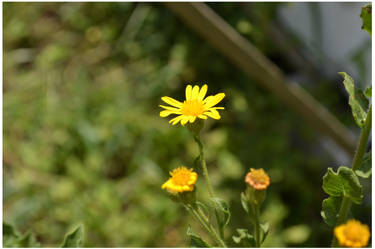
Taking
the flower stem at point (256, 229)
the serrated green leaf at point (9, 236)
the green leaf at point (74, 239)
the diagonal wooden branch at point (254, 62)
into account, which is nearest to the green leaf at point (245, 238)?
the flower stem at point (256, 229)

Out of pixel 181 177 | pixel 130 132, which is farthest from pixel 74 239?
pixel 130 132

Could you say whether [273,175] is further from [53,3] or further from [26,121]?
[53,3]

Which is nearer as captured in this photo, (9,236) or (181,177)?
(181,177)

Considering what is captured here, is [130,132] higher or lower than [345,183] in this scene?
higher

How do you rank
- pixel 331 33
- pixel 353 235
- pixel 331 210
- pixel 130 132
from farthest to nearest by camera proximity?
pixel 331 33, pixel 130 132, pixel 331 210, pixel 353 235

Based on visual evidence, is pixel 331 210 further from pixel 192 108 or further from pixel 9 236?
pixel 9 236

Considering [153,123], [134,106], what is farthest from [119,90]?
[153,123]
